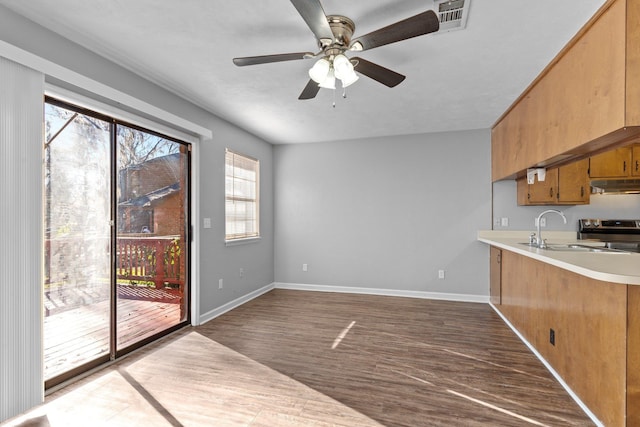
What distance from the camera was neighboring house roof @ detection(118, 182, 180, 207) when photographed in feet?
9.86

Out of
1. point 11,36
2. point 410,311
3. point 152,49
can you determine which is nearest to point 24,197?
point 11,36

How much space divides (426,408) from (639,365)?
1166 mm

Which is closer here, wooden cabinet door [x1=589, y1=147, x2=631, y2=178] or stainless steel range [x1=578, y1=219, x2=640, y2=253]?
wooden cabinet door [x1=589, y1=147, x2=631, y2=178]

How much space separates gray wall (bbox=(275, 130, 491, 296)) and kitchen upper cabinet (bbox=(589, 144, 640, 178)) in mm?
1241

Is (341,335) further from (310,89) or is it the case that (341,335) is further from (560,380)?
(310,89)

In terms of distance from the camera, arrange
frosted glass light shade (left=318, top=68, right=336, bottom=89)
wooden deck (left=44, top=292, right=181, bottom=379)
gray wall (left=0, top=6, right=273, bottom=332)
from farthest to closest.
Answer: wooden deck (left=44, top=292, right=181, bottom=379) < frosted glass light shade (left=318, top=68, right=336, bottom=89) < gray wall (left=0, top=6, right=273, bottom=332)

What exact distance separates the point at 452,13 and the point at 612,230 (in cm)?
375

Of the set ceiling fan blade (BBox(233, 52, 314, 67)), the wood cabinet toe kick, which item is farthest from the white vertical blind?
the wood cabinet toe kick

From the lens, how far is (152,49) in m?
2.49

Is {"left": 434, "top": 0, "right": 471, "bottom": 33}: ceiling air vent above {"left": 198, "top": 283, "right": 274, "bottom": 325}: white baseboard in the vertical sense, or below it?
above

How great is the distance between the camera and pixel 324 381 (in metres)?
2.47

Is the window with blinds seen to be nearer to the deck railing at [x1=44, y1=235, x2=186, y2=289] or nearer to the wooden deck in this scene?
the deck railing at [x1=44, y1=235, x2=186, y2=289]

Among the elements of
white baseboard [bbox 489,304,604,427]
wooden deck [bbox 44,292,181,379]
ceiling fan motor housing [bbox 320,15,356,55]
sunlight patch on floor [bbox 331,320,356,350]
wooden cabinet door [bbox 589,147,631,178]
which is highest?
ceiling fan motor housing [bbox 320,15,356,55]

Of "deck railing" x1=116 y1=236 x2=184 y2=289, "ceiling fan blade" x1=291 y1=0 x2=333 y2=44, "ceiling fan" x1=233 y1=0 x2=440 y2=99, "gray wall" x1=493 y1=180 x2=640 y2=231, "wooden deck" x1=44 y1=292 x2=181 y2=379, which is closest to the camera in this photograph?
"ceiling fan blade" x1=291 y1=0 x2=333 y2=44
